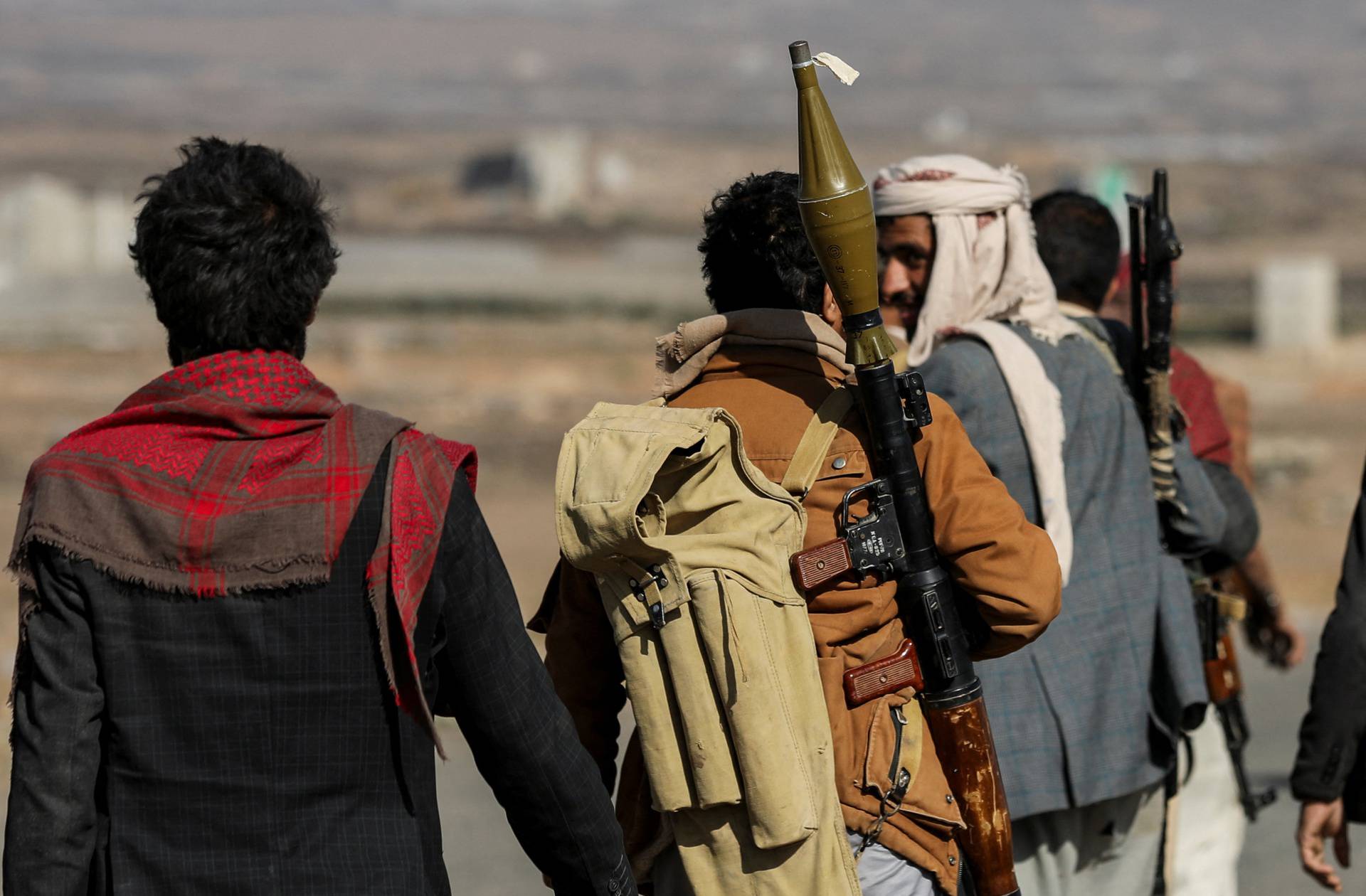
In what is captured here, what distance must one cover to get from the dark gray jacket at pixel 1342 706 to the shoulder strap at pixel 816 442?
970 millimetres

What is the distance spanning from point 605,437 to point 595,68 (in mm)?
131502

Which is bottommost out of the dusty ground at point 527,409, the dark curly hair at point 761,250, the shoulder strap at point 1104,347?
the dusty ground at point 527,409

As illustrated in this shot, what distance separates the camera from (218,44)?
14150cm

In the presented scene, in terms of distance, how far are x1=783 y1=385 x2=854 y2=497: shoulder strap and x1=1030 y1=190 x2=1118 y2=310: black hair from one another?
155 centimetres

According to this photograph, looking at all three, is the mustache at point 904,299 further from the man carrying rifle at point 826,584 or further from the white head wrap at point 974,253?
the man carrying rifle at point 826,584

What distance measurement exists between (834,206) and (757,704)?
2.20 feet

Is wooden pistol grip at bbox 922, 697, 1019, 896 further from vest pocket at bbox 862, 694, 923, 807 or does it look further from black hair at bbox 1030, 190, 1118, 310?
black hair at bbox 1030, 190, 1118, 310

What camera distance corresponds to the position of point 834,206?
7.90ft

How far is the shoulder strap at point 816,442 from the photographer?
2514mm

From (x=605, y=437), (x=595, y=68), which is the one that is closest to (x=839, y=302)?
(x=605, y=437)

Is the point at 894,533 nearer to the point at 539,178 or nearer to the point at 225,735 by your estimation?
the point at 225,735

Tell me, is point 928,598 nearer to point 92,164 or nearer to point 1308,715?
point 1308,715

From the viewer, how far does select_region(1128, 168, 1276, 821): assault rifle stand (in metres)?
3.56

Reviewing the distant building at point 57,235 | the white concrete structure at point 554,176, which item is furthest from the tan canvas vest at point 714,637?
the white concrete structure at point 554,176
